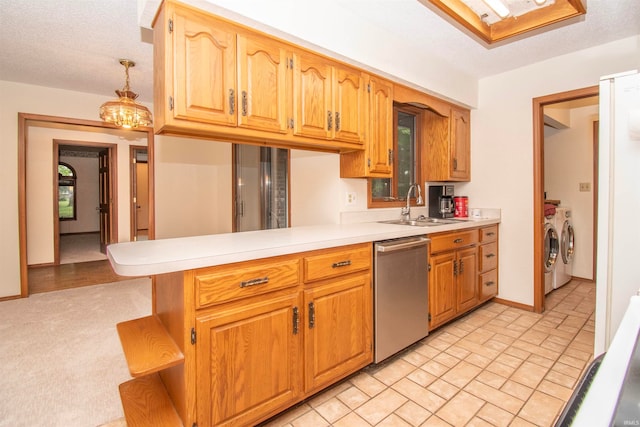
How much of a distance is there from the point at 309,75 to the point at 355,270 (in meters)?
1.31

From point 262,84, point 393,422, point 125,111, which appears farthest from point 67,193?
point 393,422

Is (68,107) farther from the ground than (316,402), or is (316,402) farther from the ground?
(68,107)

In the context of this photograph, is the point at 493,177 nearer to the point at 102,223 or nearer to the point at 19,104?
the point at 19,104

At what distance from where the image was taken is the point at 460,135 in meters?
3.43

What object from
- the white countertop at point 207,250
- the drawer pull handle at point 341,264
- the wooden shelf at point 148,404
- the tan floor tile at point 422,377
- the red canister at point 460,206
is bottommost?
the tan floor tile at point 422,377

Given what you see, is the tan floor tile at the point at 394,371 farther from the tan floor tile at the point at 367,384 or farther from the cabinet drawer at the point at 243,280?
the cabinet drawer at the point at 243,280

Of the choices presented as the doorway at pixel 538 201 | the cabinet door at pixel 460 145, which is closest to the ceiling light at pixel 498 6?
the cabinet door at pixel 460 145

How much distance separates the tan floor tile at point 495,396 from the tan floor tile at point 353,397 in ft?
2.06

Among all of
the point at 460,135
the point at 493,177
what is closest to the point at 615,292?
the point at 493,177

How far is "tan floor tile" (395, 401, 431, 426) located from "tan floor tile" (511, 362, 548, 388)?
0.73 metres

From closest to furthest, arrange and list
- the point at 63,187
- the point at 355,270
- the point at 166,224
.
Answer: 1. the point at 355,270
2. the point at 166,224
3. the point at 63,187

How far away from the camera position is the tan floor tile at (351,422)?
159cm

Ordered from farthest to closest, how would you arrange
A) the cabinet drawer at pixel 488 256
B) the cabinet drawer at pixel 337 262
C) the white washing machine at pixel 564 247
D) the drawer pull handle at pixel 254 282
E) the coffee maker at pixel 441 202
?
the white washing machine at pixel 564 247 → the coffee maker at pixel 441 202 → the cabinet drawer at pixel 488 256 → the cabinet drawer at pixel 337 262 → the drawer pull handle at pixel 254 282

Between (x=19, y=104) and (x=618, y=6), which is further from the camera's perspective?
(x=19, y=104)
